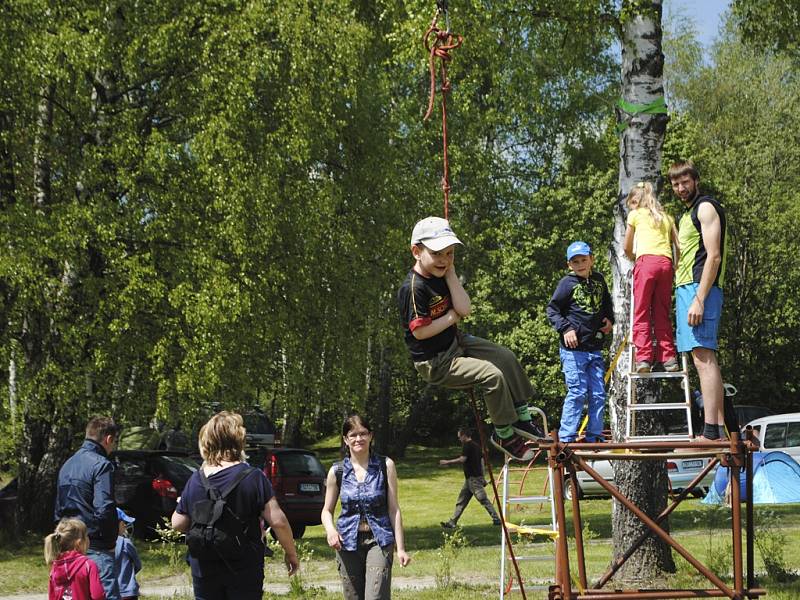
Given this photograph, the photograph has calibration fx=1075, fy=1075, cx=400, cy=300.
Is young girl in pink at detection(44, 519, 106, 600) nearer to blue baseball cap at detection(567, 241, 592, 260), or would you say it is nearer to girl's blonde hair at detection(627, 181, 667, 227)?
blue baseball cap at detection(567, 241, 592, 260)

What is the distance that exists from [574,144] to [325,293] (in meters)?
19.1

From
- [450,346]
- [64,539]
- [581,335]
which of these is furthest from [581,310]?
[64,539]

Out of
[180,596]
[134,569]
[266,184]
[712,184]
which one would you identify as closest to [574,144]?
[712,184]

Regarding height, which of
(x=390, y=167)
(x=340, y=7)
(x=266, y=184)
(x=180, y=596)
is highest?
(x=340, y=7)

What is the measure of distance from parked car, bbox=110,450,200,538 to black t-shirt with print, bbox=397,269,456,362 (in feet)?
43.5

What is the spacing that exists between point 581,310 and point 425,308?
2.66 m

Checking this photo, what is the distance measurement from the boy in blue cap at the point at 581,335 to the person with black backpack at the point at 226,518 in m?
3.51

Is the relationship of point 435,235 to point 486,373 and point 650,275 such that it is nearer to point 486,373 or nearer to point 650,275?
point 486,373

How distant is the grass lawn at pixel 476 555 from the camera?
465 inches

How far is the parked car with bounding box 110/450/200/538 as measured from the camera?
1945 centimetres

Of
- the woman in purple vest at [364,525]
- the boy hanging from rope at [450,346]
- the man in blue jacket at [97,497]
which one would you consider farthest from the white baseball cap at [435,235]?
the man in blue jacket at [97,497]

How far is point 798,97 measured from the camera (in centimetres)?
3931

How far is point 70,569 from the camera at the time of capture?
7.03 meters

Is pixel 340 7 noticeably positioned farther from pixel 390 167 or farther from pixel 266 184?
pixel 390 167
